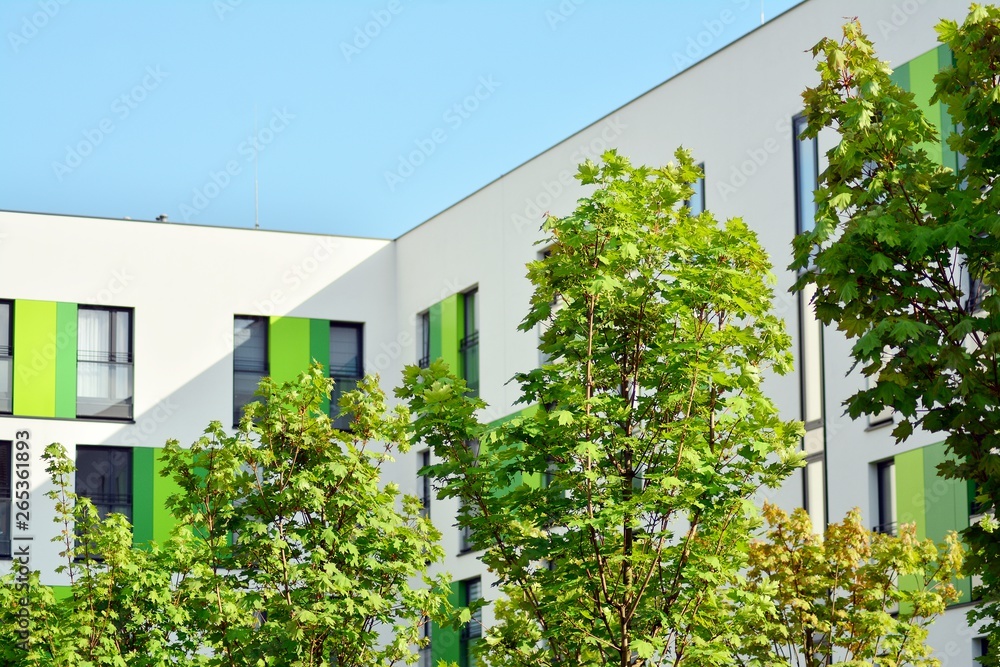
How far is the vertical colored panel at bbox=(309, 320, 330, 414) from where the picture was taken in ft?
129

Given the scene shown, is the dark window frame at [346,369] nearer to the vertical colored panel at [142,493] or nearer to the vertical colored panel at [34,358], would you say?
the vertical colored panel at [142,493]

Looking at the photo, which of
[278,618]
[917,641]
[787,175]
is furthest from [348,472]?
[787,175]

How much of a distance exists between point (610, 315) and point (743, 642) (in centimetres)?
534

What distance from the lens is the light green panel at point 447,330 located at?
3712 cm

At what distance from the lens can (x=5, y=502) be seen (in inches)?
1414

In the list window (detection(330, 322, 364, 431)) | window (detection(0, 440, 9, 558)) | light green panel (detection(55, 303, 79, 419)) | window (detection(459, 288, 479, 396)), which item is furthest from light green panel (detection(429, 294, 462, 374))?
window (detection(0, 440, 9, 558))

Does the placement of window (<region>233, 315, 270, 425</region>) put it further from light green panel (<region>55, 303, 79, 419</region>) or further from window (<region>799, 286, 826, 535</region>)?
window (<region>799, 286, 826, 535</region>)

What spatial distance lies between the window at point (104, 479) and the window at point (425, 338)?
23.2 feet

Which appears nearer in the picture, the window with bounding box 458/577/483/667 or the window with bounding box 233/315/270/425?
the window with bounding box 458/577/483/667

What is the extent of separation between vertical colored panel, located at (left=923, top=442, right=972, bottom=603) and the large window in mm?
20846

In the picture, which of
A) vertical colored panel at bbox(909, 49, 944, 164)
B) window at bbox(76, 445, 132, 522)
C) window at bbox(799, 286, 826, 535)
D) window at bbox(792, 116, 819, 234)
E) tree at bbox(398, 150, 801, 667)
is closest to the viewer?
tree at bbox(398, 150, 801, 667)

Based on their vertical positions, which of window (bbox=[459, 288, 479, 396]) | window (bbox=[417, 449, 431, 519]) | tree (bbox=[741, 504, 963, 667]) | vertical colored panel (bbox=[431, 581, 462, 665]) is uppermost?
window (bbox=[459, 288, 479, 396])

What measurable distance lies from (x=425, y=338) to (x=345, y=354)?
86.4 inches

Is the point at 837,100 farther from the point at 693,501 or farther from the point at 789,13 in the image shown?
the point at 789,13
